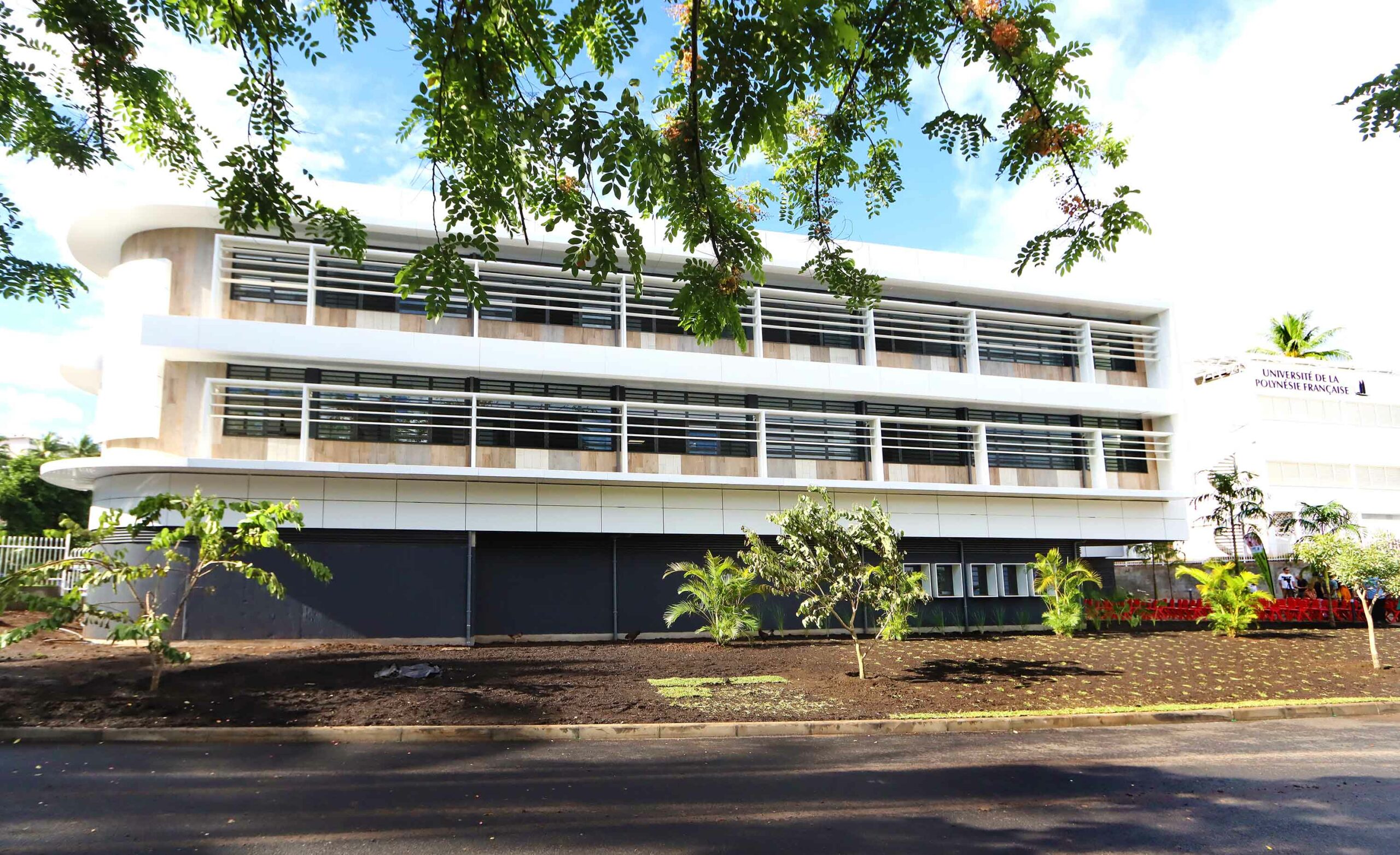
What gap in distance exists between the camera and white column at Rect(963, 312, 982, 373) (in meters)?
25.1

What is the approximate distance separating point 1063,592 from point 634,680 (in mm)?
12763

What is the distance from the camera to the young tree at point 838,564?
14117mm

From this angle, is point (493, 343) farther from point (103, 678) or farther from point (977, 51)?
point (977, 51)

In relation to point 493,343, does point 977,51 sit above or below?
below

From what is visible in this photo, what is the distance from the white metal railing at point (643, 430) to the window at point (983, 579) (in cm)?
251

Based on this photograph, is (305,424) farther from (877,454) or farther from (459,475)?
(877,454)

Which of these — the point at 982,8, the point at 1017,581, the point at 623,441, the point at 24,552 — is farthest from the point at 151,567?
the point at 1017,581

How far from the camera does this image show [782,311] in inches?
947

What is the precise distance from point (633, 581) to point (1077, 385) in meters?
13.7

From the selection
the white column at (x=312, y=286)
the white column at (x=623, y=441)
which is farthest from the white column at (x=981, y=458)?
the white column at (x=312, y=286)

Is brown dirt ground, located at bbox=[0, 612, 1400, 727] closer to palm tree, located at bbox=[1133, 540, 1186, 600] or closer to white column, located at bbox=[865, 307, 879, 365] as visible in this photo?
white column, located at bbox=[865, 307, 879, 365]

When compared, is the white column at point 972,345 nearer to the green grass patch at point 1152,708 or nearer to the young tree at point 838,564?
the young tree at point 838,564

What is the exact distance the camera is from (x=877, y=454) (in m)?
24.1

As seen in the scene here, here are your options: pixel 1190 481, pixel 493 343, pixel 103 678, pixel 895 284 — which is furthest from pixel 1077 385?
pixel 103 678
